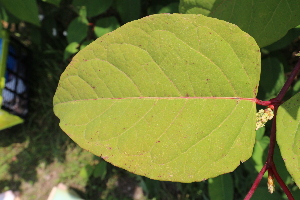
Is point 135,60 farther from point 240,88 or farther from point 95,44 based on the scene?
point 240,88

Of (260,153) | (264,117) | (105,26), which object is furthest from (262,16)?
(105,26)

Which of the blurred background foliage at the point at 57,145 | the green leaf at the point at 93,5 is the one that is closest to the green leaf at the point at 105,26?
the blurred background foliage at the point at 57,145

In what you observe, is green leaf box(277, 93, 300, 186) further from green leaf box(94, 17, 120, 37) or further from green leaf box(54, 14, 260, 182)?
green leaf box(94, 17, 120, 37)

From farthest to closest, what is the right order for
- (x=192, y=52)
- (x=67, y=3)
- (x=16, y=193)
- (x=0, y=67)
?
(x=16, y=193) → (x=0, y=67) → (x=67, y=3) → (x=192, y=52)

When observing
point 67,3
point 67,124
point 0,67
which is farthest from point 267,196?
point 0,67

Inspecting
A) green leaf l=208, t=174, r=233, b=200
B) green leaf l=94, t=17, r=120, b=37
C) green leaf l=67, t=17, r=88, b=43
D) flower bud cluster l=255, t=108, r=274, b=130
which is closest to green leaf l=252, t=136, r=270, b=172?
green leaf l=208, t=174, r=233, b=200

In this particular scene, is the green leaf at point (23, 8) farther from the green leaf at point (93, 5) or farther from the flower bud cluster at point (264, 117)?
the flower bud cluster at point (264, 117)
